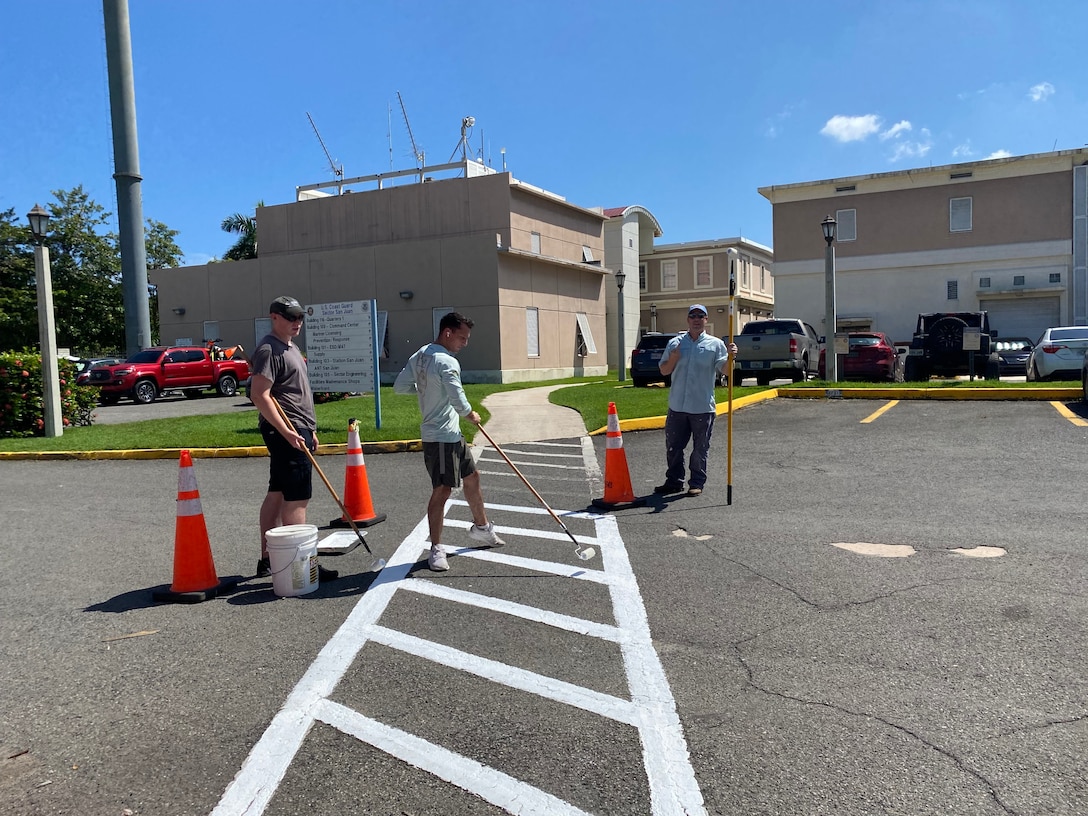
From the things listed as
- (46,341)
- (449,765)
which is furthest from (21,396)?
(449,765)

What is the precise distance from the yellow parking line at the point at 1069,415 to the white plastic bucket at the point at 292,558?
35.5 feet

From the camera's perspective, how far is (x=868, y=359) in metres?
18.6

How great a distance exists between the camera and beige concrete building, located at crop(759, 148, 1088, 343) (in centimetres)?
3098

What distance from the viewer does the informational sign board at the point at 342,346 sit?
513 inches

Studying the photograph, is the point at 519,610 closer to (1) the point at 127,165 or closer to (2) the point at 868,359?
(2) the point at 868,359

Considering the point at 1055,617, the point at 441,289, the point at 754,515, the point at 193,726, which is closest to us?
the point at 193,726

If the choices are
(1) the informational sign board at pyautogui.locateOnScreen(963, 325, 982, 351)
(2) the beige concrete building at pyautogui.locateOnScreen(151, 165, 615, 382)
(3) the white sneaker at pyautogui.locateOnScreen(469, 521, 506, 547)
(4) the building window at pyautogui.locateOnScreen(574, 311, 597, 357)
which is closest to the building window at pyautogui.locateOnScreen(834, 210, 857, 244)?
(2) the beige concrete building at pyautogui.locateOnScreen(151, 165, 615, 382)

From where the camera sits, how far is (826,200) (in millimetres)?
34344

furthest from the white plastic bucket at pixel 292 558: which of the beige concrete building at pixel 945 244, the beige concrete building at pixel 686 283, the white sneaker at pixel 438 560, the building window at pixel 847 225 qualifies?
the beige concrete building at pixel 686 283

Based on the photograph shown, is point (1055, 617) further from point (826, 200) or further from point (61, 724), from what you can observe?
point (826, 200)

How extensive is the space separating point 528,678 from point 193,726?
1.43 metres

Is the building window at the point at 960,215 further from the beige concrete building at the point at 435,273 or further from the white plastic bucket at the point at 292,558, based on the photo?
the white plastic bucket at the point at 292,558

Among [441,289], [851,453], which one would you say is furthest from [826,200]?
[851,453]

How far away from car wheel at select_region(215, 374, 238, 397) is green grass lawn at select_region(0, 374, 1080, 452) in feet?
30.1
